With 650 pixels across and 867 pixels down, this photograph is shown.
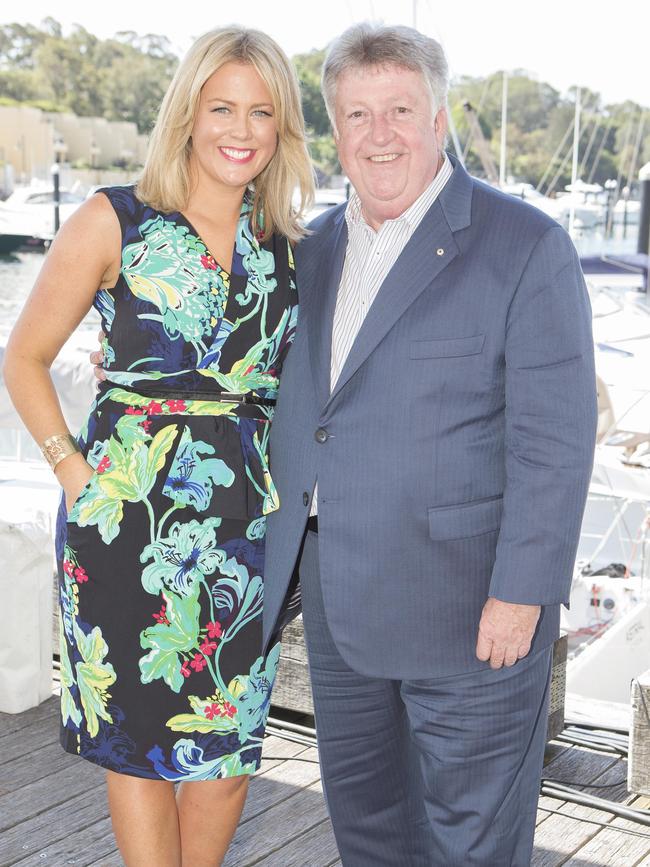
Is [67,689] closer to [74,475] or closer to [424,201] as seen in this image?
[74,475]

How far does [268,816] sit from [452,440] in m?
1.30

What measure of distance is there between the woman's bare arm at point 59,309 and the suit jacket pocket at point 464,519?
634mm

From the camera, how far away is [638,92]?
32188 millimetres

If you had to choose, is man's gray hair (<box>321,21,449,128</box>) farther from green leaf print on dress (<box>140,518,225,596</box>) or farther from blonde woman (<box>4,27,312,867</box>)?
green leaf print on dress (<box>140,518,225,596</box>)

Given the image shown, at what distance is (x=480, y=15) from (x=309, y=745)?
1334 inches

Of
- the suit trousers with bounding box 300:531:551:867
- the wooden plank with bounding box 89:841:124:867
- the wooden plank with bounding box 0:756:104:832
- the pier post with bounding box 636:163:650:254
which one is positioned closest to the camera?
the suit trousers with bounding box 300:531:551:867

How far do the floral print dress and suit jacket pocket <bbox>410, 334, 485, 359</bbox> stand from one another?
341 millimetres

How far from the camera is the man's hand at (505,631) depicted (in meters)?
1.83

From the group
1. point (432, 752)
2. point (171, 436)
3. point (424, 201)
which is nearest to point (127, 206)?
point (171, 436)

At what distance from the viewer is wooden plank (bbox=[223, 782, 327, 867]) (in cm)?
251

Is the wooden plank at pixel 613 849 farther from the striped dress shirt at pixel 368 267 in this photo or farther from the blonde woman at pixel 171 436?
the striped dress shirt at pixel 368 267

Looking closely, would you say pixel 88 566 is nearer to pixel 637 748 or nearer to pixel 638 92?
pixel 637 748

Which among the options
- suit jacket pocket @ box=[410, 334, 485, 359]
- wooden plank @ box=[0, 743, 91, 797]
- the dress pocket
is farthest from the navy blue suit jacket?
wooden plank @ box=[0, 743, 91, 797]

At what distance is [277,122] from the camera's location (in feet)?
6.70
